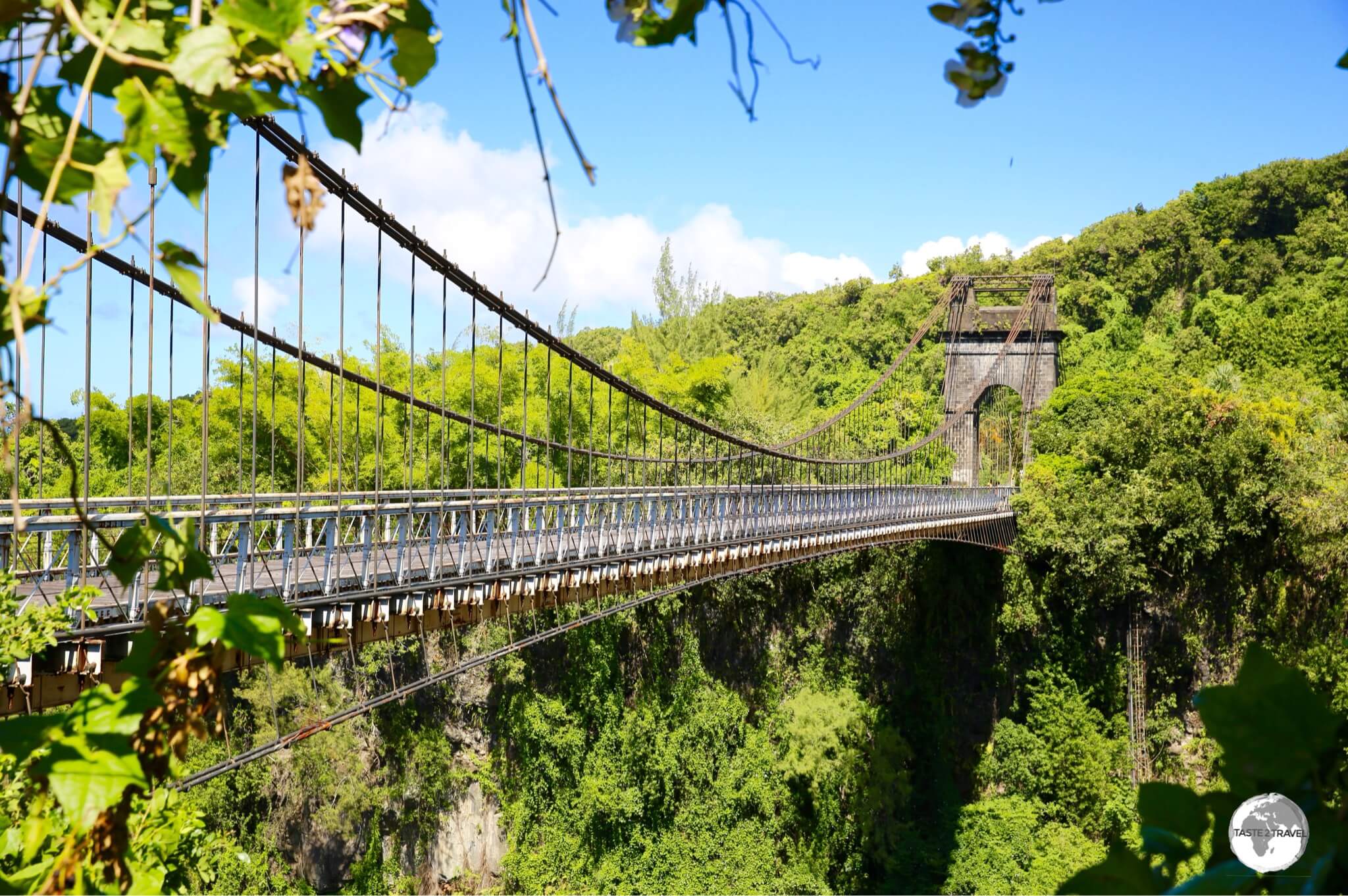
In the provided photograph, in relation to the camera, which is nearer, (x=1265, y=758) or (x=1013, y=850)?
(x=1265, y=758)

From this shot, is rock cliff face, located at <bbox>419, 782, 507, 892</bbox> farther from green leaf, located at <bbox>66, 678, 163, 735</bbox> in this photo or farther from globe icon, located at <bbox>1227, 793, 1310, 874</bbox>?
globe icon, located at <bbox>1227, 793, 1310, 874</bbox>

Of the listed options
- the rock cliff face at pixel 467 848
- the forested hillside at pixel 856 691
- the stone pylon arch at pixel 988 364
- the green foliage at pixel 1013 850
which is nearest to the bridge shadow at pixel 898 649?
the forested hillside at pixel 856 691

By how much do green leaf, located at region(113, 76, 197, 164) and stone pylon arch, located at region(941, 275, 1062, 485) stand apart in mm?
22797

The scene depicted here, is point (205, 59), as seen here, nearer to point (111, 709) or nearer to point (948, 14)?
point (111, 709)

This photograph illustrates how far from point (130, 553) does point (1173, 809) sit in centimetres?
73

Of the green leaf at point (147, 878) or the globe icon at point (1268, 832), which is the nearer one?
the globe icon at point (1268, 832)

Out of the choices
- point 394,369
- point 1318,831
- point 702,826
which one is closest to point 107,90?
point 1318,831

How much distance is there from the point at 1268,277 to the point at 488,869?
2292cm

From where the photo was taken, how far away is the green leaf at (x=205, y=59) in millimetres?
609

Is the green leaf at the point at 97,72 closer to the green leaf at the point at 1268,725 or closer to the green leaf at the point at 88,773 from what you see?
the green leaf at the point at 88,773

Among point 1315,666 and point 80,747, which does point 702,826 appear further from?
point 80,747

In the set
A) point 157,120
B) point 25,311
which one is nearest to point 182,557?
point 25,311

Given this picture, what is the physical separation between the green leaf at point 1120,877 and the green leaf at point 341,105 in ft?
2.12

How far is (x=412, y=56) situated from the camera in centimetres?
74
